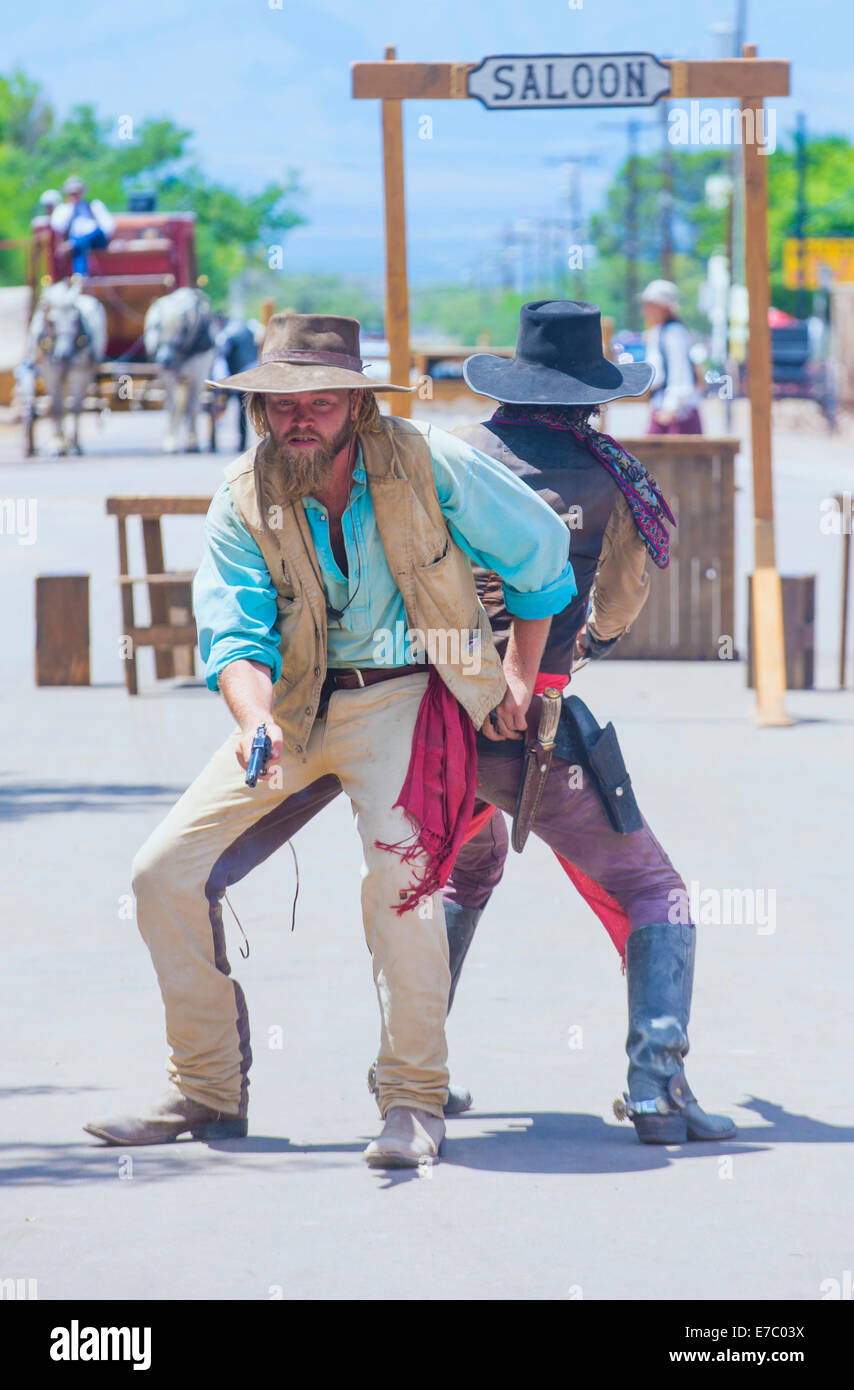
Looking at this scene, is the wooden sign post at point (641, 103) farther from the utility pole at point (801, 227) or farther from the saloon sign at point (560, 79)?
the utility pole at point (801, 227)

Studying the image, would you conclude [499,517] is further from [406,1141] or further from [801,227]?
[801,227]

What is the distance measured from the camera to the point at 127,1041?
575cm

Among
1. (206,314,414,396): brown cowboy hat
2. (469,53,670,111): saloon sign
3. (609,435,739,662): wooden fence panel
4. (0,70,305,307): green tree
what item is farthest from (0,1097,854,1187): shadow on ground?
(0,70,305,307): green tree

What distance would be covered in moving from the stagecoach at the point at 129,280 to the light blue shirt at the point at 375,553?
27111mm

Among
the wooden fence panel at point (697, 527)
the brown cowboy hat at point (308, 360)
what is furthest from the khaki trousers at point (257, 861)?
the wooden fence panel at point (697, 527)

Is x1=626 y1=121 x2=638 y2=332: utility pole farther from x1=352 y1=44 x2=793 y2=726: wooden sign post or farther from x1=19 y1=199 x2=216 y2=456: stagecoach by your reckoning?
x1=352 y1=44 x2=793 y2=726: wooden sign post

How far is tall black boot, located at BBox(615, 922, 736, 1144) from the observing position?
4934mm

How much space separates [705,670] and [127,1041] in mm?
7166

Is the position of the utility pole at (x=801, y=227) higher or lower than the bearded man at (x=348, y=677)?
higher

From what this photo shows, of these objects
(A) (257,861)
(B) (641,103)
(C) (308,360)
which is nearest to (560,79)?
(B) (641,103)

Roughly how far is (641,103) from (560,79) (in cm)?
39

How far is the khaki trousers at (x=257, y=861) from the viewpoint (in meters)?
4.85

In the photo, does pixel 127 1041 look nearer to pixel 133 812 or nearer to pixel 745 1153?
pixel 745 1153
